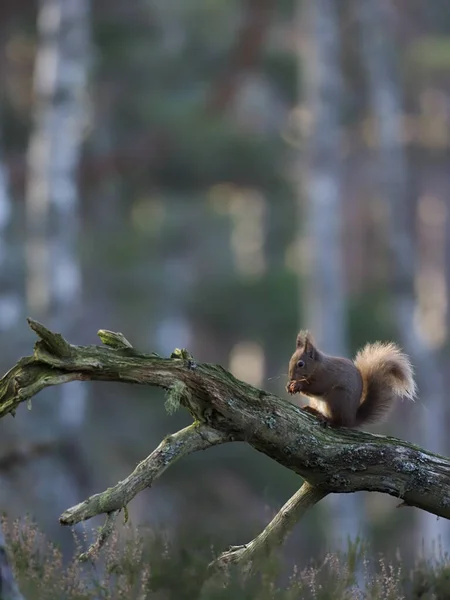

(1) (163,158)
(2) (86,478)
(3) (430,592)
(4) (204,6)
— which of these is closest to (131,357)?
(3) (430,592)

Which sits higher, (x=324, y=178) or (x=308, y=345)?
(x=324, y=178)

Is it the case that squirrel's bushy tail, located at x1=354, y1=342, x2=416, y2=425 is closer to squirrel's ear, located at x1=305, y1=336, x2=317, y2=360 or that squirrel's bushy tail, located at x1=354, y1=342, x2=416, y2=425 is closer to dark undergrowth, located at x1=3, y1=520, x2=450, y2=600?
squirrel's ear, located at x1=305, y1=336, x2=317, y2=360

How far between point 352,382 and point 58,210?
923 cm

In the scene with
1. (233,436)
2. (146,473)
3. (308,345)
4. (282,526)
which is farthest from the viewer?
(308,345)

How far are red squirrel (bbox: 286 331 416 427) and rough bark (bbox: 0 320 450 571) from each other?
0.36 m

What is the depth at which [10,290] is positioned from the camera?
13055 mm

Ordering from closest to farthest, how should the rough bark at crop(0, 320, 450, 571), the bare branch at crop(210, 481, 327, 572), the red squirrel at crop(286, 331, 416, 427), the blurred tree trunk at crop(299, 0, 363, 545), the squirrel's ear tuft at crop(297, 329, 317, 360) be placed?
the rough bark at crop(0, 320, 450, 571) < the bare branch at crop(210, 481, 327, 572) < the red squirrel at crop(286, 331, 416, 427) < the squirrel's ear tuft at crop(297, 329, 317, 360) < the blurred tree trunk at crop(299, 0, 363, 545)

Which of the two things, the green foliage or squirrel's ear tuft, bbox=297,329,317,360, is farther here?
the green foliage

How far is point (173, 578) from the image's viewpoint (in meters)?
3.95

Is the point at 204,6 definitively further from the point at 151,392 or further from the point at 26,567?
the point at 26,567

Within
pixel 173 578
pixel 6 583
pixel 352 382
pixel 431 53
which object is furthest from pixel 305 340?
pixel 431 53

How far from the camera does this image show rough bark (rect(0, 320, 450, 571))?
3.20 m

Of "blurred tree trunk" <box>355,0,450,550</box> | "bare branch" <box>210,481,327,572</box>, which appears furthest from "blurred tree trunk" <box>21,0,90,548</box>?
"bare branch" <box>210,481,327,572</box>

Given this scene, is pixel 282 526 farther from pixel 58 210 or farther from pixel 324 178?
pixel 324 178
